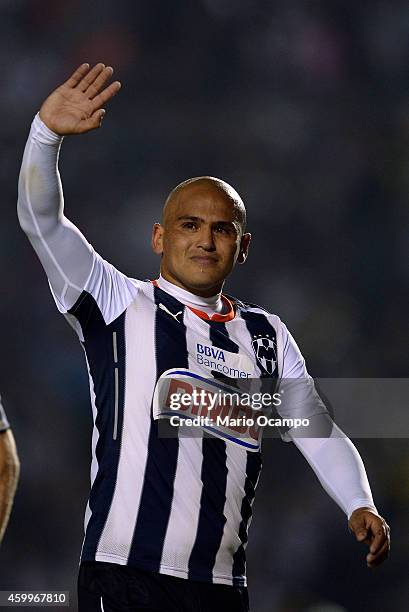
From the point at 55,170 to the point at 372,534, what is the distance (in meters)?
1.20

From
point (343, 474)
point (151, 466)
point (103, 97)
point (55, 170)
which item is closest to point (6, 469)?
point (151, 466)

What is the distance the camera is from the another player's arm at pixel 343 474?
2.61 metres

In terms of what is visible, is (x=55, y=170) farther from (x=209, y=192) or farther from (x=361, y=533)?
(x=361, y=533)

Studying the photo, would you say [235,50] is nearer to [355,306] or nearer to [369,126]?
[369,126]

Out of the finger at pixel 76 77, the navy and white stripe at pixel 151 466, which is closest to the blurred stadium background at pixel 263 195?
the navy and white stripe at pixel 151 466

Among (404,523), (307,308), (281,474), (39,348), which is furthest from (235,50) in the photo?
(404,523)

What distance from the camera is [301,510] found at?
4.60m

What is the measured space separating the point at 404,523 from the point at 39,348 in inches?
70.8

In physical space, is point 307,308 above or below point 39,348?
above

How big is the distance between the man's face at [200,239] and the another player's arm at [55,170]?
1.15ft

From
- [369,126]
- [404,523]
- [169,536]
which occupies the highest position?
[369,126]

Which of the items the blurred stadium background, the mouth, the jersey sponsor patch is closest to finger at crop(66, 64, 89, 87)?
the mouth

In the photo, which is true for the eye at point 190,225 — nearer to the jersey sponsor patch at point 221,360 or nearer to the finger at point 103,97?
the jersey sponsor patch at point 221,360

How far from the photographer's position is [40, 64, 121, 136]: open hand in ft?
8.11
